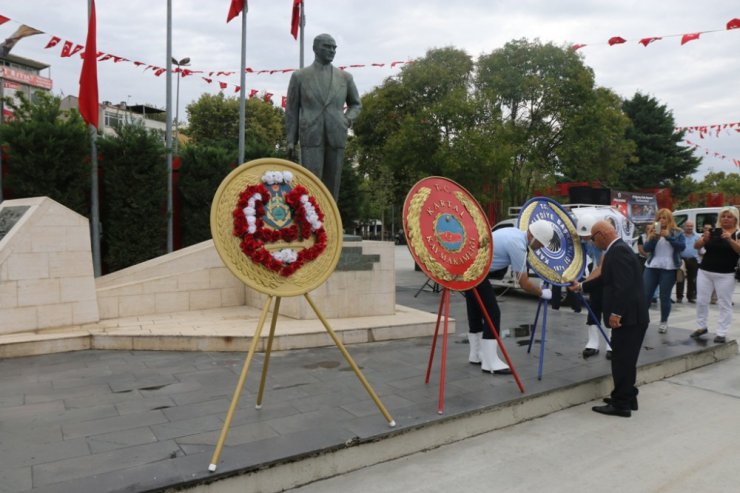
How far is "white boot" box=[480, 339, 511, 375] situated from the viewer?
5262 mm

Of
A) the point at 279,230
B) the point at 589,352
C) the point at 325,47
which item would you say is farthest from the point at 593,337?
the point at 325,47

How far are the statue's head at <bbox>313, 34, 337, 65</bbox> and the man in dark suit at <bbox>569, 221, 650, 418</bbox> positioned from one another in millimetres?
4436

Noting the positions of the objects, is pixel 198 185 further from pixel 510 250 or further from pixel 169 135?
pixel 510 250

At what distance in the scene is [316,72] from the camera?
7285 millimetres

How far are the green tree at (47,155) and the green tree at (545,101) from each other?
16764 millimetres

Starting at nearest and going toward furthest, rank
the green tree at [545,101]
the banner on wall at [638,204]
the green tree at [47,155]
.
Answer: the green tree at [47,155], the banner on wall at [638,204], the green tree at [545,101]

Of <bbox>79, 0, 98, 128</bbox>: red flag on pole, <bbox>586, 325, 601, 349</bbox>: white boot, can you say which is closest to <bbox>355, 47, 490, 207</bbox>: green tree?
<bbox>79, 0, 98, 128</bbox>: red flag on pole

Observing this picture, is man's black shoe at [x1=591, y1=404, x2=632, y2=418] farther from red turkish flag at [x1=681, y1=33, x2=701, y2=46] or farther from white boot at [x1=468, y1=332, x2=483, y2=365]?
red turkish flag at [x1=681, y1=33, x2=701, y2=46]

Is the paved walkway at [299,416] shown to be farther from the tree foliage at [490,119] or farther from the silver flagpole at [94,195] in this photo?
the tree foliage at [490,119]

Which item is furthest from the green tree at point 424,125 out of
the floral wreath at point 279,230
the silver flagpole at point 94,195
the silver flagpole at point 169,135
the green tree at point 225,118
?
the floral wreath at point 279,230

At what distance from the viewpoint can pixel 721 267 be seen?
6.85 meters

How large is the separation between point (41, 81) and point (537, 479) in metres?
83.7

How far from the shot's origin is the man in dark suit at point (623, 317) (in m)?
4.59

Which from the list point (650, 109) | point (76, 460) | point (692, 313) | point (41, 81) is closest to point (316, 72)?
point (76, 460)
